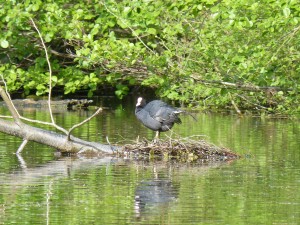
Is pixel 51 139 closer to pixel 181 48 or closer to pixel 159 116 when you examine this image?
pixel 159 116

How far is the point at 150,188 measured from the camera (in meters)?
14.9

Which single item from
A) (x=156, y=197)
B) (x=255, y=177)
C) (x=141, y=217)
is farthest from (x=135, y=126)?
(x=141, y=217)

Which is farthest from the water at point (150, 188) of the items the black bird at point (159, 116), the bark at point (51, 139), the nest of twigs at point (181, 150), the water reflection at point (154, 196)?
the black bird at point (159, 116)

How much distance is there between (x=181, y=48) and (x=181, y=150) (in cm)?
941

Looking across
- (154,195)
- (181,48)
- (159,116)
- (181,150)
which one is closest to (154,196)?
(154,195)

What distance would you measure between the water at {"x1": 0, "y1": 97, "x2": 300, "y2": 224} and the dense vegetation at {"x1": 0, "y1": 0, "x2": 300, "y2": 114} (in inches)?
88.1

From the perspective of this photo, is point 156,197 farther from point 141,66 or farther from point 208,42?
point 141,66

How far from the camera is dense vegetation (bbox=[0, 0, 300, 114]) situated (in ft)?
75.5

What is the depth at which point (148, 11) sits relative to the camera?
26.3 meters

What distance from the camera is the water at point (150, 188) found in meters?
12.3

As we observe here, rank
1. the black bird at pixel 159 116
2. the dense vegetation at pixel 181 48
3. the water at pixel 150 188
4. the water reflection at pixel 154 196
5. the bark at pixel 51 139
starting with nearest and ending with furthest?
the water at pixel 150 188
the water reflection at pixel 154 196
the bark at pixel 51 139
the black bird at pixel 159 116
the dense vegetation at pixel 181 48

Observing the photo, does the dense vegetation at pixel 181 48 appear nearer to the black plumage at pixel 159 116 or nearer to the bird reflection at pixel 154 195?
the black plumage at pixel 159 116

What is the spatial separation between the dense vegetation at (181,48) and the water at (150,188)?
7.34ft

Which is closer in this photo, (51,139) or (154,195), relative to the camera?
(154,195)
